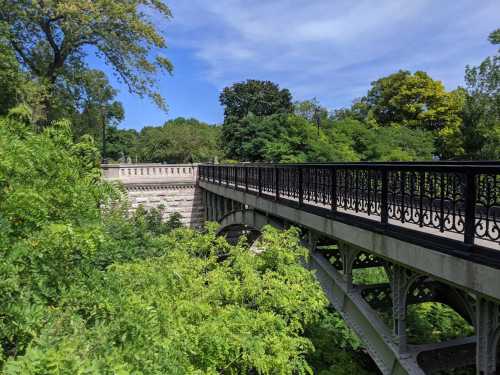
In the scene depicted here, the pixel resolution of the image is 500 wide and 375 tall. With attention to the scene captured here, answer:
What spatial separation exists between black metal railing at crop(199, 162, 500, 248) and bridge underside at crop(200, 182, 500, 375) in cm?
32

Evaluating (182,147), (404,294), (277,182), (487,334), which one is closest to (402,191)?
(404,294)

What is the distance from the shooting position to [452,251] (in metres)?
3.86

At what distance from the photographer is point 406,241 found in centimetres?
454

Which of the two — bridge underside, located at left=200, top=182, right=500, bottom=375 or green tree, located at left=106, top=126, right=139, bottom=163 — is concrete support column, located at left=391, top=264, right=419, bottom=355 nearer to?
bridge underside, located at left=200, top=182, right=500, bottom=375

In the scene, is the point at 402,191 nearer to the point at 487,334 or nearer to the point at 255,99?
the point at 487,334

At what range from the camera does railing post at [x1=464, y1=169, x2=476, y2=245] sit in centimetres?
369

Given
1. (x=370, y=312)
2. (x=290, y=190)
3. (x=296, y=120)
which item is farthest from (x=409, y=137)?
(x=370, y=312)

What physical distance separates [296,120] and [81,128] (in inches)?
547

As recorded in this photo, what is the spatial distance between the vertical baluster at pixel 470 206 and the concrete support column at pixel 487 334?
703 millimetres

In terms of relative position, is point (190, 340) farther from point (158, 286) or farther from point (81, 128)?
point (81, 128)

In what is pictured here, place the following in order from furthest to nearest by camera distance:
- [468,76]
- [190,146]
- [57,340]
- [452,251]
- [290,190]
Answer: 1. [190,146]
2. [468,76]
3. [290,190]
4. [452,251]
5. [57,340]

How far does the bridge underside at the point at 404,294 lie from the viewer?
381 cm

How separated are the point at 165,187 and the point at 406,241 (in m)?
19.7

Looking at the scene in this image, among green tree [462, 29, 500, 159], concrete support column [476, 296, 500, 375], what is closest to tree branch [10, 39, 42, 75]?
concrete support column [476, 296, 500, 375]
